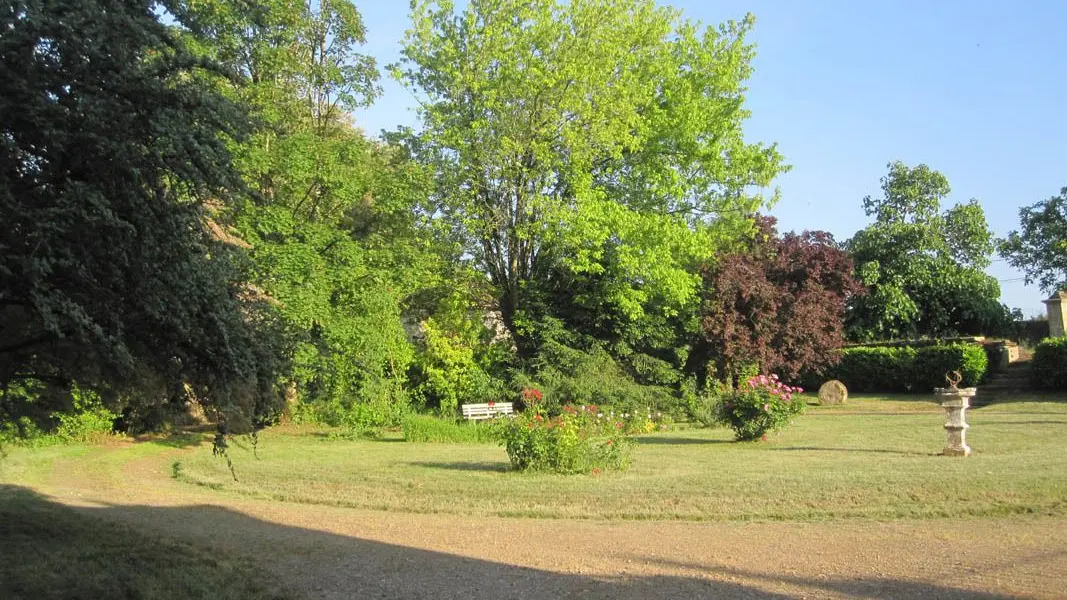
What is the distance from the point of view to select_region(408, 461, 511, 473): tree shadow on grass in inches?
578

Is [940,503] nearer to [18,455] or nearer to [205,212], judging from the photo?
[205,212]

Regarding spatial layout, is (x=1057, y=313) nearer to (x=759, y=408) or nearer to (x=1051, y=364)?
(x=1051, y=364)

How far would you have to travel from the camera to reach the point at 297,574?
7508 millimetres

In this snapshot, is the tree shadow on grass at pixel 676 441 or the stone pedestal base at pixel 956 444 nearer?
the stone pedestal base at pixel 956 444

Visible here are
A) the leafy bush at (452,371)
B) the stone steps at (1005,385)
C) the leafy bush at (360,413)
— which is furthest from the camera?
the stone steps at (1005,385)

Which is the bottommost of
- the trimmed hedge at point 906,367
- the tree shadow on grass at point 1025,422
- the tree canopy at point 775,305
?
the tree shadow on grass at point 1025,422

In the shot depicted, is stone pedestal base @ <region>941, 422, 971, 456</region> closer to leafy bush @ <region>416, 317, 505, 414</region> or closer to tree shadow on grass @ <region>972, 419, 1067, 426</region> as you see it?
tree shadow on grass @ <region>972, 419, 1067, 426</region>

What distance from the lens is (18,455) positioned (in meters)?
16.8

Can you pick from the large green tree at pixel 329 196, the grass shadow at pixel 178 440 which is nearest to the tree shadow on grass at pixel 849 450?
the large green tree at pixel 329 196

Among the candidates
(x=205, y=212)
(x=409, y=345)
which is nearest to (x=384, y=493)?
(x=205, y=212)

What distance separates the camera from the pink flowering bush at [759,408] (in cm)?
1778

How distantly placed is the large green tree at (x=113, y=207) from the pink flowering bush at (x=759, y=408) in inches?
499

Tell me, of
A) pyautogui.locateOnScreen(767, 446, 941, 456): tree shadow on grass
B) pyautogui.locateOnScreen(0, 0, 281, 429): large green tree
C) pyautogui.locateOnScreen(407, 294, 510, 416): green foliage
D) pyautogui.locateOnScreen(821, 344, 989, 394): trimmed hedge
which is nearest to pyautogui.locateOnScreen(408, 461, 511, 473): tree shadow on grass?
pyautogui.locateOnScreen(767, 446, 941, 456): tree shadow on grass

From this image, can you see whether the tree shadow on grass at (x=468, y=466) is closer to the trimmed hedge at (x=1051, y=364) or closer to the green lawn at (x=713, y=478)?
the green lawn at (x=713, y=478)
